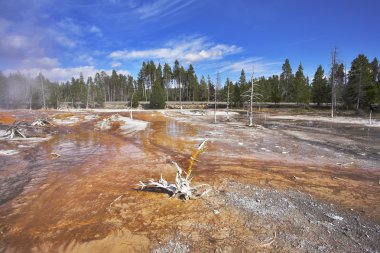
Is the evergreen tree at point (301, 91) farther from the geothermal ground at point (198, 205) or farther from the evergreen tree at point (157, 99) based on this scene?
the geothermal ground at point (198, 205)

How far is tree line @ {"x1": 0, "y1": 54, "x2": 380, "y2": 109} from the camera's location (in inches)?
2164

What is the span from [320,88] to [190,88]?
147ft

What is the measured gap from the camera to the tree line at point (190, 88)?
54969mm

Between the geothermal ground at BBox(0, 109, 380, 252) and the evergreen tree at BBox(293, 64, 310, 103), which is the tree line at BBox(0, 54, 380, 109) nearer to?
the evergreen tree at BBox(293, 64, 310, 103)

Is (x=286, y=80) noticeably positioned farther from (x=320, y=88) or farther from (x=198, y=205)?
(x=198, y=205)

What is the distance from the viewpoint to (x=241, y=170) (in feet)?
45.0

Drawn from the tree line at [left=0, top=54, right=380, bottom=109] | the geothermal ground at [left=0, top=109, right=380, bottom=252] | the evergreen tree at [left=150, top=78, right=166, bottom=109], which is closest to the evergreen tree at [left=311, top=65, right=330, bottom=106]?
the tree line at [left=0, top=54, right=380, bottom=109]

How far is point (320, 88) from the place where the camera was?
210 ft

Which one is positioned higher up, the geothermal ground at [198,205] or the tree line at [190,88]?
the tree line at [190,88]

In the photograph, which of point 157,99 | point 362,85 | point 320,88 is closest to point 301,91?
point 320,88

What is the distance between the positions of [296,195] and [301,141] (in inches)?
572

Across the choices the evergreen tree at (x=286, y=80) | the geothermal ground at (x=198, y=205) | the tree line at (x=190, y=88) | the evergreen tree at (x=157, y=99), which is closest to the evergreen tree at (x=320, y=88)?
the tree line at (x=190, y=88)

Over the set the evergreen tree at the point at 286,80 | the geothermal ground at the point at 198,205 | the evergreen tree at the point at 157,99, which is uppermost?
the evergreen tree at the point at 286,80

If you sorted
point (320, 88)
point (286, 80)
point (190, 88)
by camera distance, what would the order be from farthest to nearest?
1. point (190, 88)
2. point (286, 80)
3. point (320, 88)
